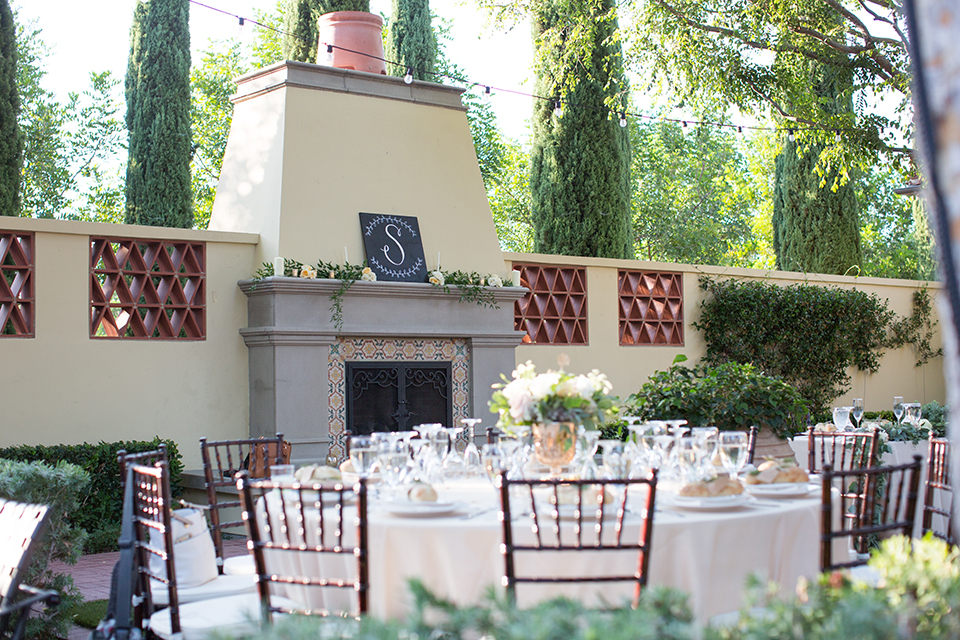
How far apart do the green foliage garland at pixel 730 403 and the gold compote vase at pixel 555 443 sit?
2.03 metres

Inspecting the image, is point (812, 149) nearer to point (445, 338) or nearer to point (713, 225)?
point (445, 338)

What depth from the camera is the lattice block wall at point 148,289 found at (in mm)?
7582

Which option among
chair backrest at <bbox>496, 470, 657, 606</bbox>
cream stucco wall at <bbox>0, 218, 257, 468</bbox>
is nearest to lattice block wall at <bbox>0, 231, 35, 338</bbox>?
cream stucco wall at <bbox>0, 218, 257, 468</bbox>

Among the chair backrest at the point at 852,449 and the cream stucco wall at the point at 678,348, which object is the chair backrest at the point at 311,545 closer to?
the chair backrest at the point at 852,449

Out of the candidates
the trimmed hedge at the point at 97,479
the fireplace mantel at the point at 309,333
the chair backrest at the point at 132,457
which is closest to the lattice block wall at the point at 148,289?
the fireplace mantel at the point at 309,333

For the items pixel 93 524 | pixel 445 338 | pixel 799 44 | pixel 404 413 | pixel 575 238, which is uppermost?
pixel 799 44

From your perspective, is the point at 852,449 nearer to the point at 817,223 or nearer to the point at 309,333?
the point at 309,333

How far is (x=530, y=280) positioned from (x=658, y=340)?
1.89m

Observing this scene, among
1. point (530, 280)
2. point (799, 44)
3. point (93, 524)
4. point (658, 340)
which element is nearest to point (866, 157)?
point (799, 44)

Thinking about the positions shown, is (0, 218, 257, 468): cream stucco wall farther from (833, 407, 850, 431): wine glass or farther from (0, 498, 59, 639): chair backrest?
(833, 407, 850, 431): wine glass

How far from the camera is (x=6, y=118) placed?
11016mm

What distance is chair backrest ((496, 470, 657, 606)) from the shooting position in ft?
9.08

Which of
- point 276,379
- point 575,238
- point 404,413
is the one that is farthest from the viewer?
point 575,238

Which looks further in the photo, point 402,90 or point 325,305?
point 402,90
